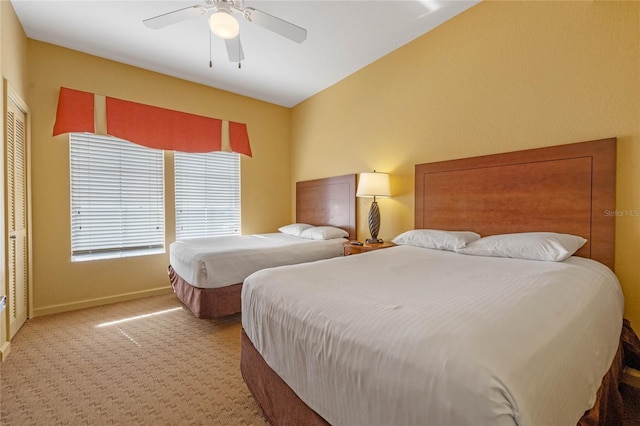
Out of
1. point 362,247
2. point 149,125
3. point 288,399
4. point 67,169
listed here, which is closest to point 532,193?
point 362,247

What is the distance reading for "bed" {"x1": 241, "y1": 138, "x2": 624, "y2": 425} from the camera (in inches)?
28.2

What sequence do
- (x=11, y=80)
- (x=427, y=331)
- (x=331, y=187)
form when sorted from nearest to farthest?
(x=427, y=331) → (x=11, y=80) → (x=331, y=187)

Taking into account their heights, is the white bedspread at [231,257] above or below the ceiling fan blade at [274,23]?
below

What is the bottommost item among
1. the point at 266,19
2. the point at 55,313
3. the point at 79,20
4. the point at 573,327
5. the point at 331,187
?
the point at 55,313

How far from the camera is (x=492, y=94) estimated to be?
Answer: 7.86 ft

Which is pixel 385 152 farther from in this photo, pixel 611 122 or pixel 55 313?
pixel 55 313

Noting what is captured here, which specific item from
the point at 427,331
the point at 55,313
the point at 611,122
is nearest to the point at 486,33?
the point at 611,122

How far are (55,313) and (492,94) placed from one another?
470 centimetres

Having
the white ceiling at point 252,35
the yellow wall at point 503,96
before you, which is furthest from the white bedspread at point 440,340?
the white ceiling at point 252,35

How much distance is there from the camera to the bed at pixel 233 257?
2.53 meters

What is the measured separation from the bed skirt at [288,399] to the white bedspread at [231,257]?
106 cm

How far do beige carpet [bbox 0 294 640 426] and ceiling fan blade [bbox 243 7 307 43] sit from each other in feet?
8.25

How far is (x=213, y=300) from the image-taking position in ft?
8.31

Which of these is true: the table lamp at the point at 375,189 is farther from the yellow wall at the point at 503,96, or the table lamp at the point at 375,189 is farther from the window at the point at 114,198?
the window at the point at 114,198
